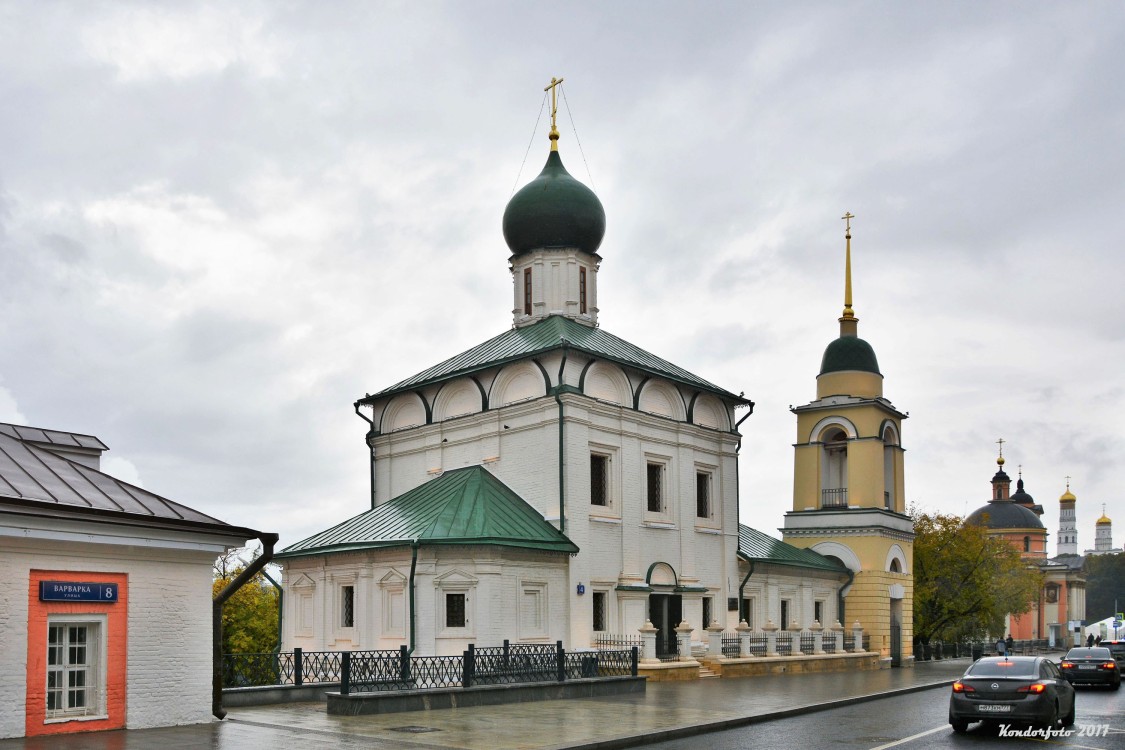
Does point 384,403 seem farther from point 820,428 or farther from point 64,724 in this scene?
point 64,724

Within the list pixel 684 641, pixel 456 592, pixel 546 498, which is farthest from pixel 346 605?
pixel 684 641

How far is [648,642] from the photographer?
26766 mm

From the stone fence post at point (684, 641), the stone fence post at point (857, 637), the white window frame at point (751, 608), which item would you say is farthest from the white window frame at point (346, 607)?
the stone fence post at point (857, 637)

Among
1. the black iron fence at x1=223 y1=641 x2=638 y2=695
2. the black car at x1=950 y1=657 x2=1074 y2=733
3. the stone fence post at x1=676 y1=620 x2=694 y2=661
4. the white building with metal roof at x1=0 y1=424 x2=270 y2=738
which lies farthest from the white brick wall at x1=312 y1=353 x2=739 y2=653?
the black car at x1=950 y1=657 x2=1074 y2=733

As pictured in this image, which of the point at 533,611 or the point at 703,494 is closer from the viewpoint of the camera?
the point at 533,611

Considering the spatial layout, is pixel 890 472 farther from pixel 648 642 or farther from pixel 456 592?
Answer: pixel 456 592

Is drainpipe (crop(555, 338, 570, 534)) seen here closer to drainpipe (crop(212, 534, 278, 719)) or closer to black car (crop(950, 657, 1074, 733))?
drainpipe (crop(212, 534, 278, 719))

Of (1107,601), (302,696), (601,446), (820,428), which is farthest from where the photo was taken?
(1107,601)

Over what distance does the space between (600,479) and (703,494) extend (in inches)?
177

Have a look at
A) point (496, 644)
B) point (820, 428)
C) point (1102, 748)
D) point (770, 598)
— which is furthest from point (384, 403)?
point (1102, 748)

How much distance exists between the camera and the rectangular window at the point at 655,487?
30.4 metres

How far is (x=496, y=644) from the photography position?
81.1ft

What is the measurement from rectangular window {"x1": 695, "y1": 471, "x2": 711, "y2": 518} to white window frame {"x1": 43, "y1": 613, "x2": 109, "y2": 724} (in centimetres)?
2004

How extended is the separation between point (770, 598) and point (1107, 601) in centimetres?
11592
